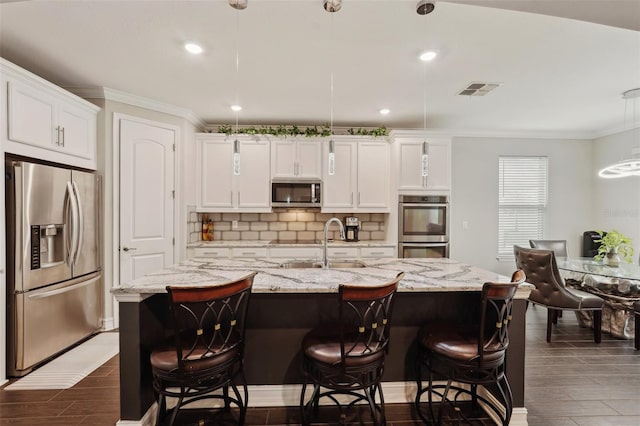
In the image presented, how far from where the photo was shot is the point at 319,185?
14.8 feet

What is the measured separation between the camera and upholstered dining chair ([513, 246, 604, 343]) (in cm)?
323

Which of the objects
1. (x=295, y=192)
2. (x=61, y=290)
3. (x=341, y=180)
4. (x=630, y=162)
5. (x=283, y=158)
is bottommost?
(x=61, y=290)

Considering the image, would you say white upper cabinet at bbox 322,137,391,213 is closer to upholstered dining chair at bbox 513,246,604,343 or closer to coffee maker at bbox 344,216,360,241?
coffee maker at bbox 344,216,360,241

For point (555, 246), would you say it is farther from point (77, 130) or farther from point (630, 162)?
point (77, 130)

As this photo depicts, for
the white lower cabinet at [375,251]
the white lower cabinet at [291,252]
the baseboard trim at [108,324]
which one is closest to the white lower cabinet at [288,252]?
the white lower cabinet at [291,252]

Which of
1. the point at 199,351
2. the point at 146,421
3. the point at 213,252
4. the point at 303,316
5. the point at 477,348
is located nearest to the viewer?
the point at 199,351

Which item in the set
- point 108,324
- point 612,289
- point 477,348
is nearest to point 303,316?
point 477,348

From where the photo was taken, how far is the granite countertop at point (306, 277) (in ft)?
6.04

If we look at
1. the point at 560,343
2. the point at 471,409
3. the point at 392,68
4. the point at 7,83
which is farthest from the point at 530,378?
the point at 7,83

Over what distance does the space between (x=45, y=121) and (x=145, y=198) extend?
1.20m

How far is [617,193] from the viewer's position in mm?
4844

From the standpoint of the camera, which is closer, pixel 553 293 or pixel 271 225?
pixel 553 293

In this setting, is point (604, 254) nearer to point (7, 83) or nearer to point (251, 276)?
point (251, 276)

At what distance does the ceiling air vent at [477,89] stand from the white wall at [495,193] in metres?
1.69
